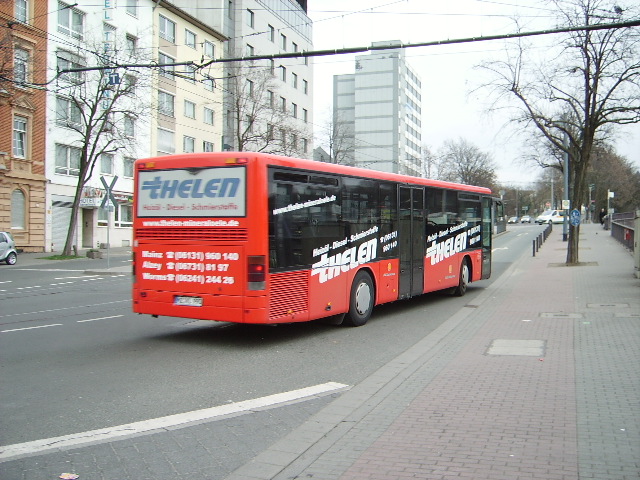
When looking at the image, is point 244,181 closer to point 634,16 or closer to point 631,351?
point 631,351

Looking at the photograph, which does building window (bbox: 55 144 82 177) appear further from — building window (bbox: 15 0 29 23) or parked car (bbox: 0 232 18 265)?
parked car (bbox: 0 232 18 265)

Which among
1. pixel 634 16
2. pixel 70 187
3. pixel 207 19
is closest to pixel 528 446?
pixel 634 16

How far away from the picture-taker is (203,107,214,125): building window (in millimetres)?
51406

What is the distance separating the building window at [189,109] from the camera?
48.8 m

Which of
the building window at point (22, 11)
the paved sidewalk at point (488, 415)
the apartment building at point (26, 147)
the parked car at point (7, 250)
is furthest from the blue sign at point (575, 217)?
the building window at point (22, 11)

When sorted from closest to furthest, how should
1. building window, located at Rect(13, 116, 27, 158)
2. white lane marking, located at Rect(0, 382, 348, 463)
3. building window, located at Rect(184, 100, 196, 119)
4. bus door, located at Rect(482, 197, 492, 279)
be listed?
white lane marking, located at Rect(0, 382, 348, 463)
bus door, located at Rect(482, 197, 492, 279)
building window, located at Rect(13, 116, 27, 158)
building window, located at Rect(184, 100, 196, 119)

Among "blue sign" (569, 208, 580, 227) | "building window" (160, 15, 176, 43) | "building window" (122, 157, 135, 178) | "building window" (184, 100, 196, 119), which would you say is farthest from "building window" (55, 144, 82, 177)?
"blue sign" (569, 208, 580, 227)

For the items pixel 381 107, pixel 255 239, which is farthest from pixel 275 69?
pixel 255 239

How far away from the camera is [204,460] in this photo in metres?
4.54

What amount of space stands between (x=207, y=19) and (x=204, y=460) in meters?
55.2

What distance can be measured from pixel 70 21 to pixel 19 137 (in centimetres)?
832

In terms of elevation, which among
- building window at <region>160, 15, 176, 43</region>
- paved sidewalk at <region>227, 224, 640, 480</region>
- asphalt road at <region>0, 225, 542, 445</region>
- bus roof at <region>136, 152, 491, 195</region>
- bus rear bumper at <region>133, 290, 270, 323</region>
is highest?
building window at <region>160, 15, 176, 43</region>

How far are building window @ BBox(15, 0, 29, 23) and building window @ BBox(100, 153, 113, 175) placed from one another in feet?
32.3

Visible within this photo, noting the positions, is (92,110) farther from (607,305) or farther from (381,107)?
(381,107)
